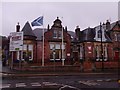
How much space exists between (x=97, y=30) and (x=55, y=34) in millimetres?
9945

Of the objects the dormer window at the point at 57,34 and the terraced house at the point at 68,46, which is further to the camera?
the dormer window at the point at 57,34

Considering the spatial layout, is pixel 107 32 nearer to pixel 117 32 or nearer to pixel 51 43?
pixel 117 32

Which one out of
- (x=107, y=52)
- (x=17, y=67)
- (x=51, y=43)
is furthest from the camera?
(x=107, y=52)

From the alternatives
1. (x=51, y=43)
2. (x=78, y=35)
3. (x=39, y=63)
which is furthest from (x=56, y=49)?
(x=78, y=35)

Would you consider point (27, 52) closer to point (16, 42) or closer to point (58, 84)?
point (16, 42)

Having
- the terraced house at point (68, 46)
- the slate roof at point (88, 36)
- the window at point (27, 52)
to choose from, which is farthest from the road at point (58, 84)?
the slate roof at point (88, 36)

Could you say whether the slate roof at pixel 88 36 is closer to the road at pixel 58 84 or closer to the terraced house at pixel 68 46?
the terraced house at pixel 68 46

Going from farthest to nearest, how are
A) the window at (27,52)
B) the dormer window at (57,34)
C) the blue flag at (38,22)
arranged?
1. the dormer window at (57,34)
2. the window at (27,52)
3. the blue flag at (38,22)

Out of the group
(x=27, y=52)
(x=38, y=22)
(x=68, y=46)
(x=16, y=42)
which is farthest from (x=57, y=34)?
(x=16, y=42)

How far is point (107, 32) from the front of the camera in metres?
55.9

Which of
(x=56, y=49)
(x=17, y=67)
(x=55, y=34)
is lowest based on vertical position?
(x=17, y=67)

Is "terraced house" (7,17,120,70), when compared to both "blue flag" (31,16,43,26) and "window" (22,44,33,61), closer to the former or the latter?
"window" (22,44,33,61)

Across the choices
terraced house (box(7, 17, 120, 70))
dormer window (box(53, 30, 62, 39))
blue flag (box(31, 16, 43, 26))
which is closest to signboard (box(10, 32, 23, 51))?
blue flag (box(31, 16, 43, 26))

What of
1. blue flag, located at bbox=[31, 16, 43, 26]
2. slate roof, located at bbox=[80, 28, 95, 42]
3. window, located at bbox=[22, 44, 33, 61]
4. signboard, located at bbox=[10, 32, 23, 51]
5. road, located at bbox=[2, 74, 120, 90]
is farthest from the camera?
slate roof, located at bbox=[80, 28, 95, 42]
